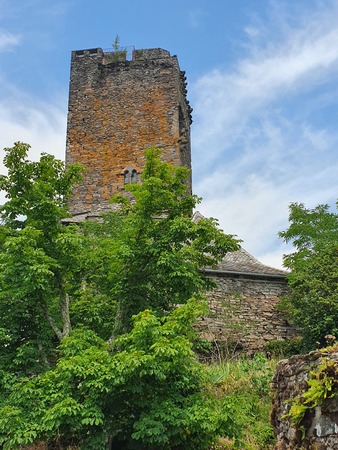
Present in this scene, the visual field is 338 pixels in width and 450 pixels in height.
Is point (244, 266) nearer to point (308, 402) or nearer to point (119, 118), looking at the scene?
point (119, 118)

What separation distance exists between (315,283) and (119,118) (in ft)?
43.8

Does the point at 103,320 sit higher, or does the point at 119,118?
the point at 119,118

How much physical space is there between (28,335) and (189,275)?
317 centimetres

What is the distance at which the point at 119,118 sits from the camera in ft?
81.6

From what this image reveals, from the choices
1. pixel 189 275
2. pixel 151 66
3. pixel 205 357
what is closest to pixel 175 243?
pixel 189 275

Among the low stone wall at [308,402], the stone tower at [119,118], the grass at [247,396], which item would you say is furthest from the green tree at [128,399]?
the stone tower at [119,118]

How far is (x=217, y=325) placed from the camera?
15.8 meters

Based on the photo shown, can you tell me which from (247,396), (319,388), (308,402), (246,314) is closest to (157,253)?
(247,396)

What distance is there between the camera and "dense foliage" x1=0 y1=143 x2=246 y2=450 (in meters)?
8.08

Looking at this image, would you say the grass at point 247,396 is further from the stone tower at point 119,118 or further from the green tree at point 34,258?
the stone tower at point 119,118

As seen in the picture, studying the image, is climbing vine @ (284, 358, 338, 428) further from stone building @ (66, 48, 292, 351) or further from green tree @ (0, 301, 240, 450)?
stone building @ (66, 48, 292, 351)

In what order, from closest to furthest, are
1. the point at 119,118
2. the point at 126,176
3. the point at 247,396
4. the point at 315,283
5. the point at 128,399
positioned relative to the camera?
1. the point at 128,399
2. the point at 247,396
3. the point at 315,283
4. the point at 126,176
5. the point at 119,118

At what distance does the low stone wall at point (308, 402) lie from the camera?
6.63 meters

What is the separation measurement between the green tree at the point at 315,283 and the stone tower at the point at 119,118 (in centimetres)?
703
